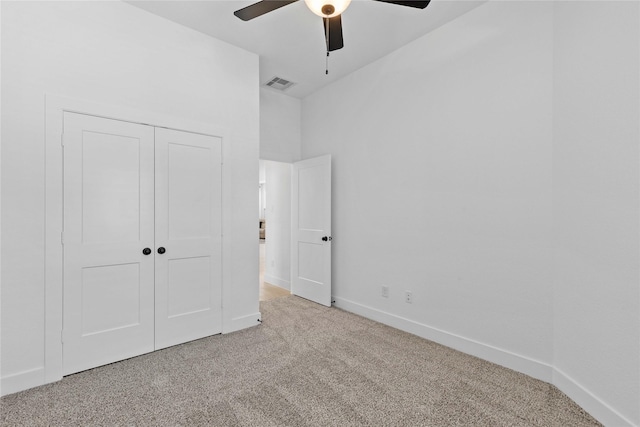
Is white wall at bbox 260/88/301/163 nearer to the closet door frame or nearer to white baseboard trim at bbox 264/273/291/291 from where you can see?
white baseboard trim at bbox 264/273/291/291

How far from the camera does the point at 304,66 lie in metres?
3.71

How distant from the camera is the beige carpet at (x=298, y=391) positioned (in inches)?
71.9

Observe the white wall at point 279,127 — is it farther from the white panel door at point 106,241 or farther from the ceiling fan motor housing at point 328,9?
the ceiling fan motor housing at point 328,9

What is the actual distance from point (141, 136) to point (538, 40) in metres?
3.35

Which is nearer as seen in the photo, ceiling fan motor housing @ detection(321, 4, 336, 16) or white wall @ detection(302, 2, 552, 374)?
ceiling fan motor housing @ detection(321, 4, 336, 16)

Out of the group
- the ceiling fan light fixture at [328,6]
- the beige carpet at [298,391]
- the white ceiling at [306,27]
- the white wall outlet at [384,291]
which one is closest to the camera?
the beige carpet at [298,391]

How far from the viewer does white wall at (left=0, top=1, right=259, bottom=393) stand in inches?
84.1

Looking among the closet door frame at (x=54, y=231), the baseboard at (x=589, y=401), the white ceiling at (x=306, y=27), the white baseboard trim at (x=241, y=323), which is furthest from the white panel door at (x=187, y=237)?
the baseboard at (x=589, y=401)

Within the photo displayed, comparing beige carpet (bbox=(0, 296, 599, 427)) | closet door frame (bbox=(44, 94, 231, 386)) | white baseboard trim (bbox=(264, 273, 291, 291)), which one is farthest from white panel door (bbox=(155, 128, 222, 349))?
white baseboard trim (bbox=(264, 273, 291, 291))

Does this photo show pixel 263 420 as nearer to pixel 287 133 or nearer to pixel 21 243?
pixel 21 243

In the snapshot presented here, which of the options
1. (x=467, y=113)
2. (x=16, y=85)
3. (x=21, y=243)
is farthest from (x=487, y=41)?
(x=21, y=243)

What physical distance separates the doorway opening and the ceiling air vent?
114cm

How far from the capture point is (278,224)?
5.23m

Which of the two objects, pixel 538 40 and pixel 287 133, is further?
pixel 287 133
